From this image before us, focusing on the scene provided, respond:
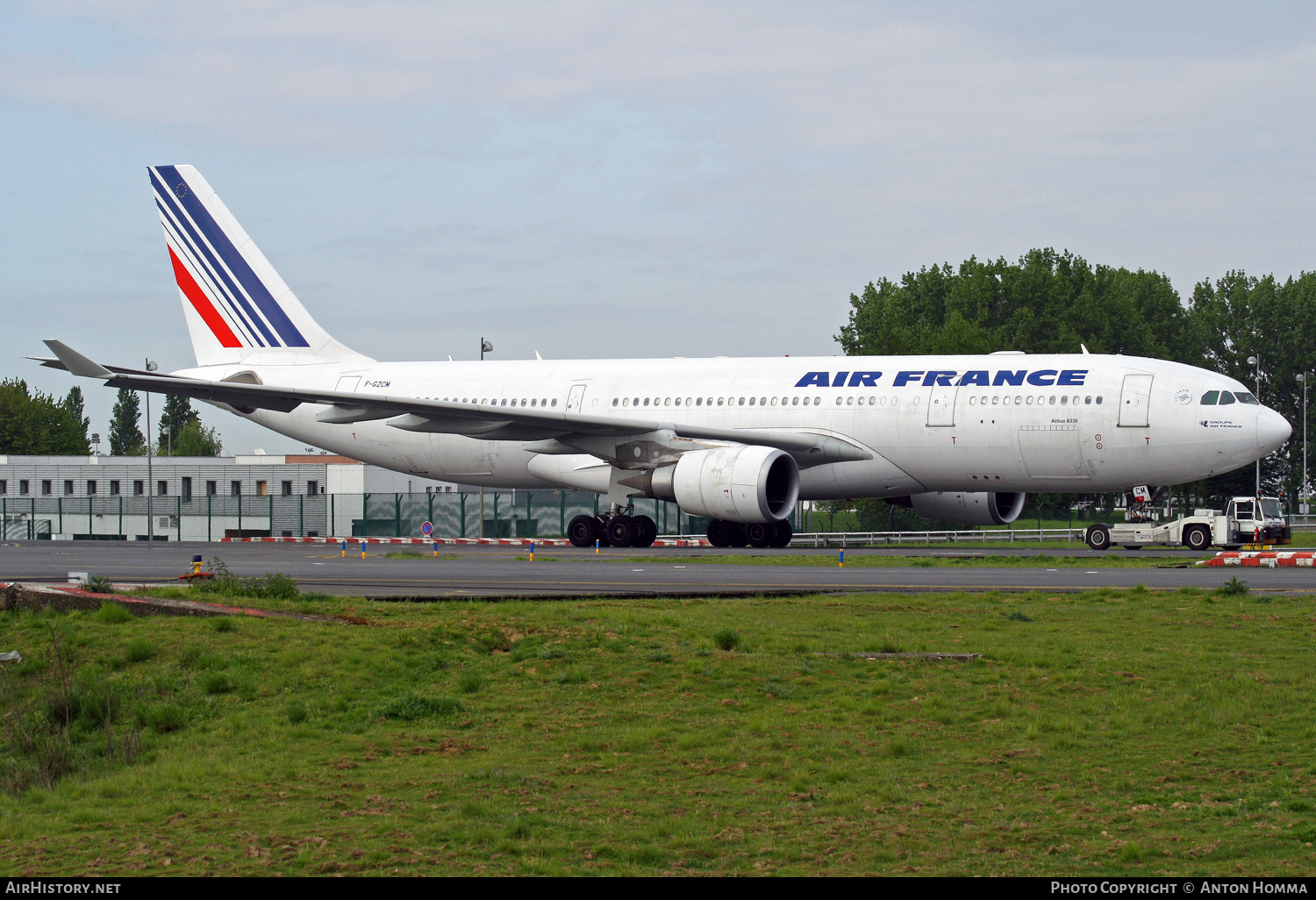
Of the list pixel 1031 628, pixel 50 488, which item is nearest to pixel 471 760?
pixel 1031 628

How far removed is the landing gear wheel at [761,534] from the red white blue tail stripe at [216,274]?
14.4 meters

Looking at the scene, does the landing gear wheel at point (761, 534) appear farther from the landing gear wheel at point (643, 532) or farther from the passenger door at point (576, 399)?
the passenger door at point (576, 399)

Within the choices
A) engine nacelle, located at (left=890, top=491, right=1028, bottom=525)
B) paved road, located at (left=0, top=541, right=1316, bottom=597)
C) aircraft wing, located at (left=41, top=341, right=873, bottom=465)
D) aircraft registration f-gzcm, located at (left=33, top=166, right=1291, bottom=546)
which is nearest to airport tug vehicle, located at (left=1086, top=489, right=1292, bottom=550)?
engine nacelle, located at (left=890, top=491, right=1028, bottom=525)

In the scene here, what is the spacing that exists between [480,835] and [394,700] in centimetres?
362

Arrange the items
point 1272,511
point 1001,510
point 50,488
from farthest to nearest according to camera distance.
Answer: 1. point 50,488
2. point 1272,511
3. point 1001,510

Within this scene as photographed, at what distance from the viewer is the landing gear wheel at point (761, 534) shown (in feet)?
103

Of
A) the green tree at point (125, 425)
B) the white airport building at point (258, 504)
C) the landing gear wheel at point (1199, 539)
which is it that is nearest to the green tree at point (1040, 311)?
the white airport building at point (258, 504)

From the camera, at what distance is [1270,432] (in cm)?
2736

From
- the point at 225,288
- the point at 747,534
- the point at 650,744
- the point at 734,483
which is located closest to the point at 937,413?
the point at 734,483

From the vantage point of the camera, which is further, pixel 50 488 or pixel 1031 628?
pixel 50 488

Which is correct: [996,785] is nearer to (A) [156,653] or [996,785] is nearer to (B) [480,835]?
(B) [480,835]

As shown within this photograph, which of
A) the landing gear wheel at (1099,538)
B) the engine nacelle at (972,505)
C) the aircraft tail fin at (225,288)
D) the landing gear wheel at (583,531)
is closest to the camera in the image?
the landing gear wheel at (1099,538)

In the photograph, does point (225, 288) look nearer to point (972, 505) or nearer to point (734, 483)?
point (734, 483)

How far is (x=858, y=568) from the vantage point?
932 inches
